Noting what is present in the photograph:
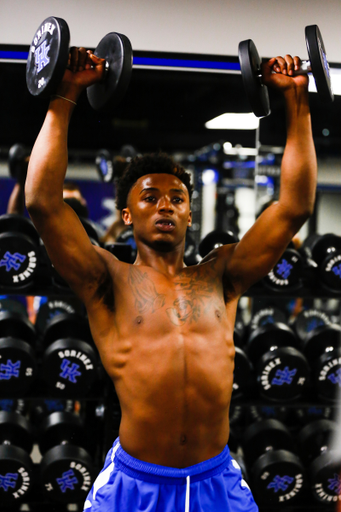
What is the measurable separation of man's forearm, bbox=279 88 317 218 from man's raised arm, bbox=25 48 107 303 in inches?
25.5

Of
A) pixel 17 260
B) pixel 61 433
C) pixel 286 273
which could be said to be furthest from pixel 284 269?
pixel 61 433

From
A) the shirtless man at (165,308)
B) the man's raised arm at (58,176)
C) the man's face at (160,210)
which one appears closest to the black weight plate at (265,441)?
the shirtless man at (165,308)

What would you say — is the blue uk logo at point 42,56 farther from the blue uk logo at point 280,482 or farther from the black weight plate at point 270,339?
the blue uk logo at point 280,482

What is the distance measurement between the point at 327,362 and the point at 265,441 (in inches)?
21.2

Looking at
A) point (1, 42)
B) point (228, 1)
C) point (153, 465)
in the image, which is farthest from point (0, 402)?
point (228, 1)

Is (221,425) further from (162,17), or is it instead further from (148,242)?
(162,17)

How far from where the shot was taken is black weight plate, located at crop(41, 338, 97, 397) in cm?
240

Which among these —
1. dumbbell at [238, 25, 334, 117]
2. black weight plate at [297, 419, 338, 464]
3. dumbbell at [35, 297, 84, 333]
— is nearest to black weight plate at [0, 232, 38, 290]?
dumbbell at [35, 297, 84, 333]

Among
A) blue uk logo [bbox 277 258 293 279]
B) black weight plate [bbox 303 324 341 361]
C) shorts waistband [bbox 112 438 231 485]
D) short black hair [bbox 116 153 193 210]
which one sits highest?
short black hair [bbox 116 153 193 210]

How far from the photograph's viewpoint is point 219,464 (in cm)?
163

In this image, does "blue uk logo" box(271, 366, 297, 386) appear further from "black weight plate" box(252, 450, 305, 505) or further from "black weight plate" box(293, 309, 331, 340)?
"black weight plate" box(293, 309, 331, 340)

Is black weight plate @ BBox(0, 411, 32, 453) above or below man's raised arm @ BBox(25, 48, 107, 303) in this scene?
below

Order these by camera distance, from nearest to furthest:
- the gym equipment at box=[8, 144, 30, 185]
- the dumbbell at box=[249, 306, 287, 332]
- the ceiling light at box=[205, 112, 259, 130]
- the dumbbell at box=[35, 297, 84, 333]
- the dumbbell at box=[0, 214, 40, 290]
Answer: the dumbbell at box=[0, 214, 40, 290]
the dumbbell at box=[35, 297, 84, 333]
the gym equipment at box=[8, 144, 30, 185]
the dumbbell at box=[249, 306, 287, 332]
the ceiling light at box=[205, 112, 259, 130]

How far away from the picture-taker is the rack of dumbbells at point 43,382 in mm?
2391
